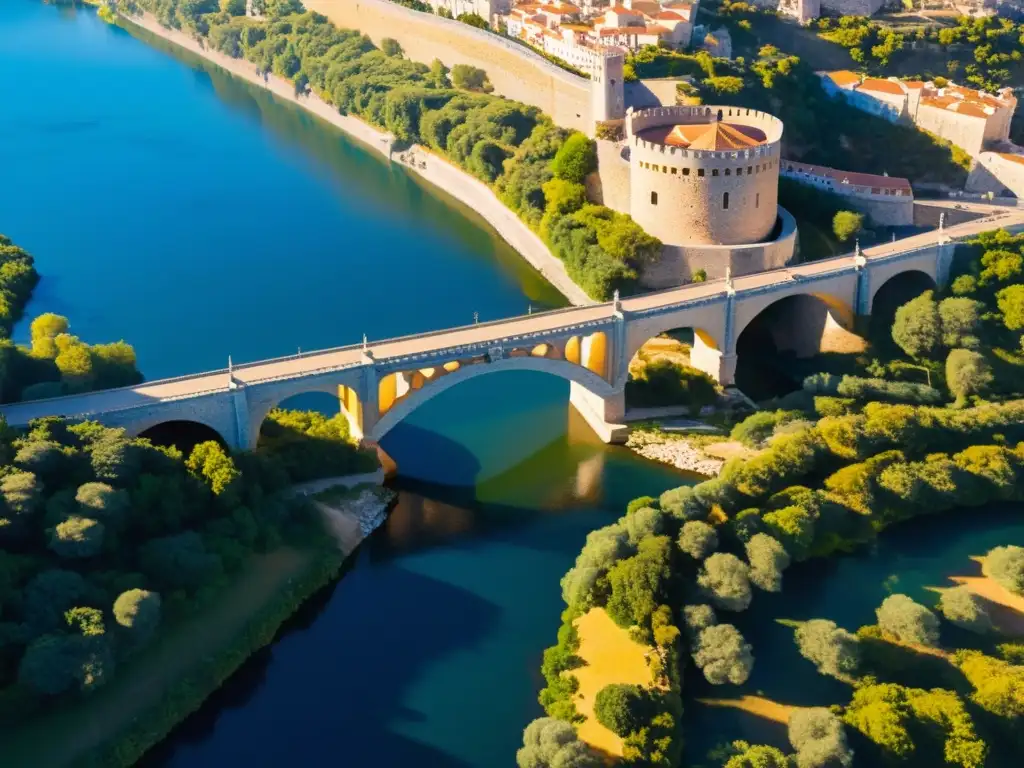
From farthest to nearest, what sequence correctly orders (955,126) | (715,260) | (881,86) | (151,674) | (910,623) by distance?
(881,86)
(955,126)
(715,260)
(910,623)
(151,674)

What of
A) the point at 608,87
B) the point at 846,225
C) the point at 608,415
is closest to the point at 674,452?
the point at 608,415

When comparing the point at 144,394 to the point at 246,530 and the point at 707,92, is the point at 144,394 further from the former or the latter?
the point at 707,92

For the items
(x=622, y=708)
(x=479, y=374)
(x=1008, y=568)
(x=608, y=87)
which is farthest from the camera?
(x=608, y=87)

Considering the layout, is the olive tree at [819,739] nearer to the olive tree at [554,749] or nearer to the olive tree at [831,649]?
the olive tree at [831,649]

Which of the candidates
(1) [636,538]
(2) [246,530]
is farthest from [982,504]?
(2) [246,530]

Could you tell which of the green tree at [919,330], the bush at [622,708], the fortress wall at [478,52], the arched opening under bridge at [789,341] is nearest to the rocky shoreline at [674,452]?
the arched opening under bridge at [789,341]

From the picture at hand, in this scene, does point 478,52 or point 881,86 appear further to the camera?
point 478,52

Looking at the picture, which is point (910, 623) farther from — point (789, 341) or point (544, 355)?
point (789, 341)
